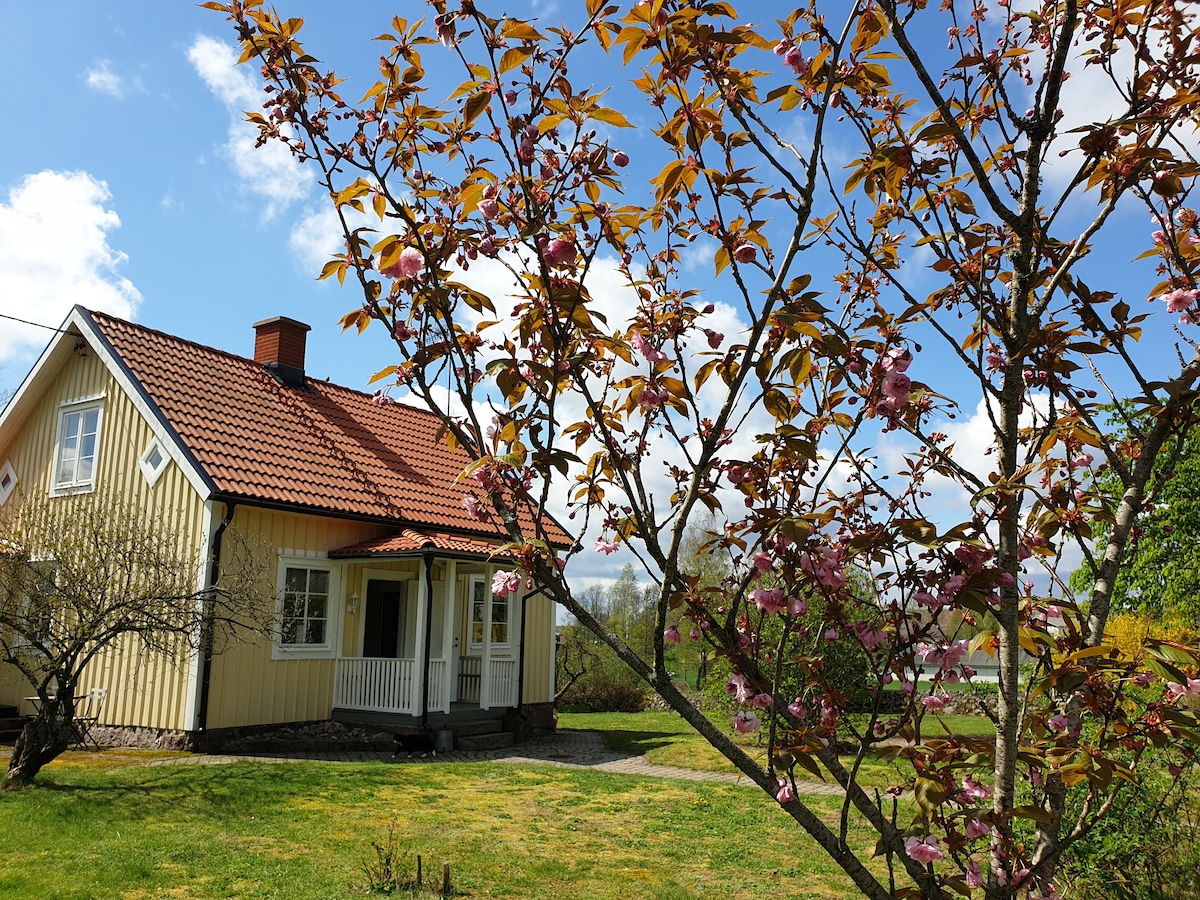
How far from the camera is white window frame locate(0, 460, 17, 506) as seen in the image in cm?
1510

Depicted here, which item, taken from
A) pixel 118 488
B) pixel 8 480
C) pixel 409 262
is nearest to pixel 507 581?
pixel 409 262

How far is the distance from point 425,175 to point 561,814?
7.40 m

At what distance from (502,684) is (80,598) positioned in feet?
24.3

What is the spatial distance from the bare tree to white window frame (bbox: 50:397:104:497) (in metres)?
2.25

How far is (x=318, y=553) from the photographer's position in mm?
13445

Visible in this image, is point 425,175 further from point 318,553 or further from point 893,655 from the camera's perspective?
point 318,553

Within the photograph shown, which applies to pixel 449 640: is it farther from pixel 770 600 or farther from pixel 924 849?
pixel 924 849

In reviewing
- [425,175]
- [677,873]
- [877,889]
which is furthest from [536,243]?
[677,873]

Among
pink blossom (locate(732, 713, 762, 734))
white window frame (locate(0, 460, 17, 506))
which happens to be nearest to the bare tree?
white window frame (locate(0, 460, 17, 506))

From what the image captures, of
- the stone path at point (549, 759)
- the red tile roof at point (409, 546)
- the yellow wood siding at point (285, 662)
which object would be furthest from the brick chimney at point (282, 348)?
→ the stone path at point (549, 759)

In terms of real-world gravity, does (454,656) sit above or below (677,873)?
above

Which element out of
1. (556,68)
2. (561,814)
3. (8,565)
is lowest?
(561,814)

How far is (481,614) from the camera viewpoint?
1611cm

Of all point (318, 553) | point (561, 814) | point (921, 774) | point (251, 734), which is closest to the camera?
point (921, 774)
